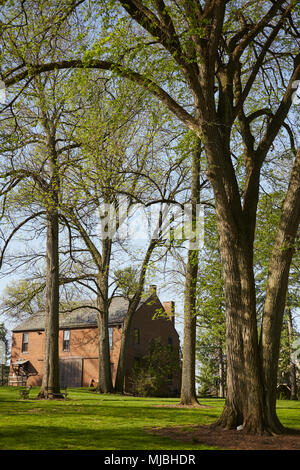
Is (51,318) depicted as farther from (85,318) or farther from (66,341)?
(66,341)

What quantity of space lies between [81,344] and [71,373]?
2399 mm

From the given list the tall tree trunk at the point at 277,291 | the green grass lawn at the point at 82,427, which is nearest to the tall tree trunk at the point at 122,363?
the green grass lawn at the point at 82,427

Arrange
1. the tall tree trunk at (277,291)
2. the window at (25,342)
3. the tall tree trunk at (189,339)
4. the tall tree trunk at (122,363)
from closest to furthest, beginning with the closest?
1. the tall tree trunk at (277,291)
2. the tall tree trunk at (189,339)
3. the tall tree trunk at (122,363)
4. the window at (25,342)

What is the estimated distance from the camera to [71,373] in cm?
3734

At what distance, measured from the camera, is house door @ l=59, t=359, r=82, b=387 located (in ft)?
121

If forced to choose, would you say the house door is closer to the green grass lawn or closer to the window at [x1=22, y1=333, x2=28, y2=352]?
the window at [x1=22, y1=333, x2=28, y2=352]

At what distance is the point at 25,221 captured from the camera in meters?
17.6

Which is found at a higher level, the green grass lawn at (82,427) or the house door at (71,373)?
the green grass lawn at (82,427)

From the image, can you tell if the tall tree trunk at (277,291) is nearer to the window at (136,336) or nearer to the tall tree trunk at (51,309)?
the tall tree trunk at (51,309)

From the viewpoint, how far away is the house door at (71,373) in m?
36.9

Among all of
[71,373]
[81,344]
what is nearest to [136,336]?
[81,344]

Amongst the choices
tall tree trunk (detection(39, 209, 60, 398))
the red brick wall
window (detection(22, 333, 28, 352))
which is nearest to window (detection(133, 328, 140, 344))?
the red brick wall
